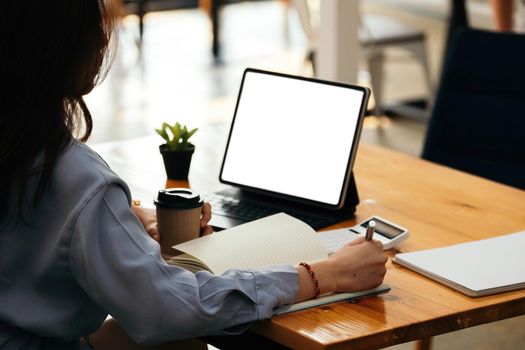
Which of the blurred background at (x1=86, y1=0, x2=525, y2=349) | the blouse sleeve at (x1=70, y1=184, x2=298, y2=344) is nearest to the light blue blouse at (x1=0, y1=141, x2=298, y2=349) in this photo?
the blouse sleeve at (x1=70, y1=184, x2=298, y2=344)

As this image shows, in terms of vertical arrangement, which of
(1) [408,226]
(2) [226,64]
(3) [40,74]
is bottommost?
(2) [226,64]

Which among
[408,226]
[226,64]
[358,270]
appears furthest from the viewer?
[226,64]

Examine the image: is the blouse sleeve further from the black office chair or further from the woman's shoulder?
the black office chair

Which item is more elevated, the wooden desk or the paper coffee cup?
the paper coffee cup

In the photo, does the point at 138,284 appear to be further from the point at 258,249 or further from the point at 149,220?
the point at 149,220

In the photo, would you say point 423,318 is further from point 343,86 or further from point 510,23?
point 510,23

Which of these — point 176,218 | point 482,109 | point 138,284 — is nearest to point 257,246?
point 176,218

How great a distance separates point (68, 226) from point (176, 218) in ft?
1.21

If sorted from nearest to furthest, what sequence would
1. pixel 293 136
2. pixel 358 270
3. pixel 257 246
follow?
pixel 358 270 → pixel 257 246 → pixel 293 136

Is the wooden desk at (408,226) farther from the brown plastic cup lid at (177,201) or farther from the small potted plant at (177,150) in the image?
the brown plastic cup lid at (177,201)

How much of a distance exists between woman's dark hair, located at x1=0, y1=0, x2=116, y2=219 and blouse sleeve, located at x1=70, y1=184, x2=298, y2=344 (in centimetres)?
10

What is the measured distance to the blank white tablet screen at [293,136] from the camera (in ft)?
6.70

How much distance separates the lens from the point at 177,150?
7.25ft

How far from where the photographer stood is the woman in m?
1.44
